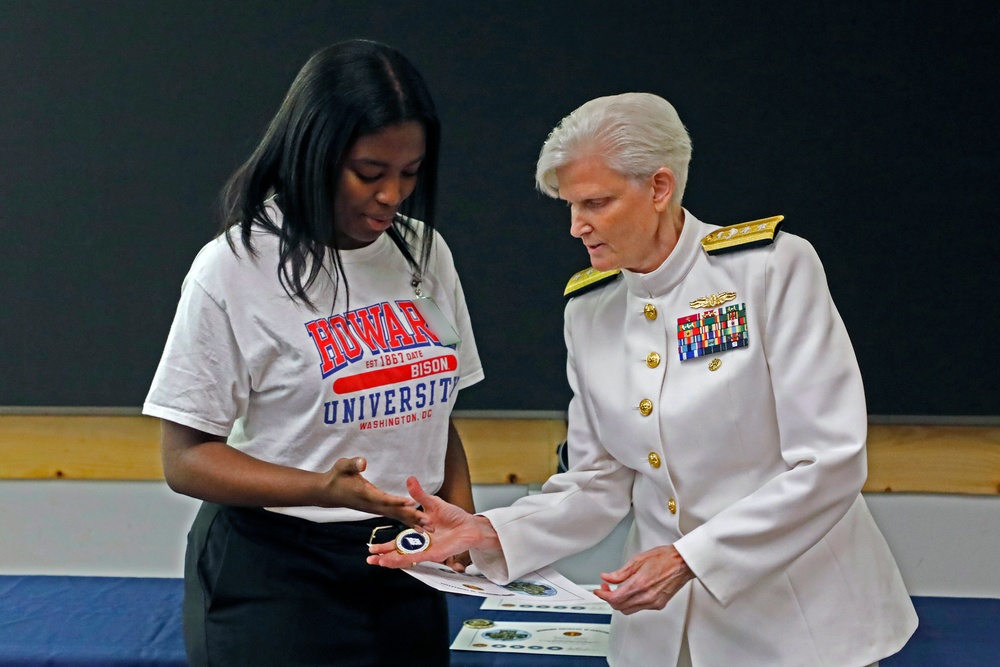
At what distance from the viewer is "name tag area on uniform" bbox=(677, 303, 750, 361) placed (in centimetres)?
148

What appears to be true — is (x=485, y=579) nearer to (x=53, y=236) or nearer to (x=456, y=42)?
(x=456, y=42)

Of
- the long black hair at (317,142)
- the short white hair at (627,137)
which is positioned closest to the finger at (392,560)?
the long black hair at (317,142)

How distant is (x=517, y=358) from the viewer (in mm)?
2801

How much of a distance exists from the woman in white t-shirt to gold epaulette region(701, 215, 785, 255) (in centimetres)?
46

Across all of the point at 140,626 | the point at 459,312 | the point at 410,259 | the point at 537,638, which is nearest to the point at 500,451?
the point at 537,638

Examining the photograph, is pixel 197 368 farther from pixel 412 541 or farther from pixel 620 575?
pixel 620 575

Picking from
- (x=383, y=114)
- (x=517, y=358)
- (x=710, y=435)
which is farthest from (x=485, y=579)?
(x=517, y=358)

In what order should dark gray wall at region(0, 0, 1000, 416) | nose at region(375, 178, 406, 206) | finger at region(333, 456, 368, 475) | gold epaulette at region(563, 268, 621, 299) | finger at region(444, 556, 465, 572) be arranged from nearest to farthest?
finger at region(333, 456, 368, 475) → nose at region(375, 178, 406, 206) → finger at region(444, 556, 465, 572) → gold epaulette at region(563, 268, 621, 299) → dark gray wall at region(0, 0, 1000, 416)

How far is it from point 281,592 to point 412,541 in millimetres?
223

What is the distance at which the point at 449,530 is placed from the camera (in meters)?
1.60

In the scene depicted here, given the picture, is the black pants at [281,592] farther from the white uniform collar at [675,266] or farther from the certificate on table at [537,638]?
the certificate on table at [537,638]

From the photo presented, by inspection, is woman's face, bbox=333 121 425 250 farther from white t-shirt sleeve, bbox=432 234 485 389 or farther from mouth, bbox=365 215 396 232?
white t-shirt sleeve, bbox=432 234 485 389

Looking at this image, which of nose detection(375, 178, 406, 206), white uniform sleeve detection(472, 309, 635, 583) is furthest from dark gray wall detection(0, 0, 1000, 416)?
nose detection(375, 178, 406, 206)

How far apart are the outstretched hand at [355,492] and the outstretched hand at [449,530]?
0.30 feet
